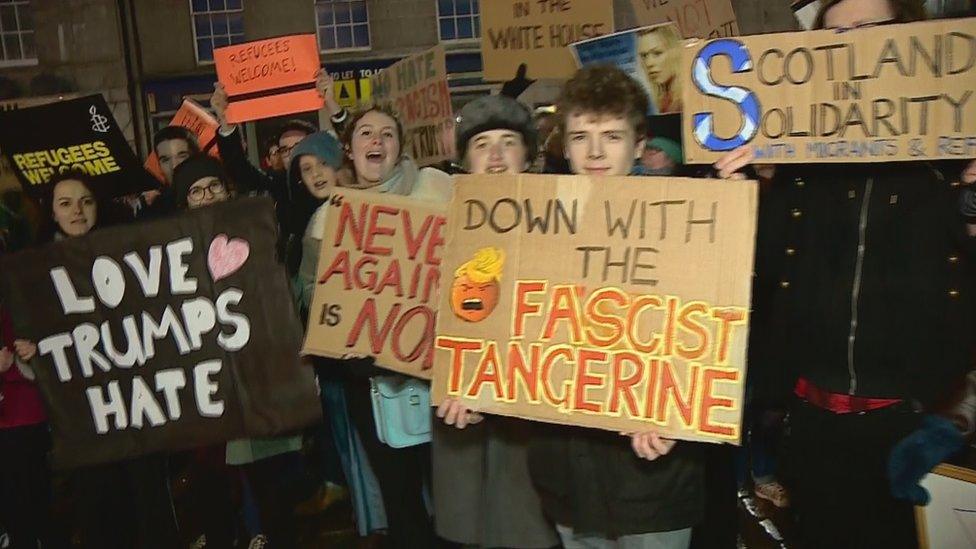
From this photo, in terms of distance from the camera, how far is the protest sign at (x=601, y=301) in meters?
1.89

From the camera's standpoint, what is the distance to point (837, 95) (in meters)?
1.98

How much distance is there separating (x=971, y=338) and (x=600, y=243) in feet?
3.16

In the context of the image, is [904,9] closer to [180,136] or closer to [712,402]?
[712,402]

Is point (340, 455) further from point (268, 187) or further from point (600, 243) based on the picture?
point (600, 243)

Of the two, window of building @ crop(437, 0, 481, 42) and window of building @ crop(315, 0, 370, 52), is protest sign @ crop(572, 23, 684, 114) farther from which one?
window of building @ crop(315, 0, 370, 52)

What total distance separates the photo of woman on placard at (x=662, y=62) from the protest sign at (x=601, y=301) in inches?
75.2

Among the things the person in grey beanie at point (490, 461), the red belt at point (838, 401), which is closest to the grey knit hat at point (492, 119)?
the person in grey beanie at point (490, 461)

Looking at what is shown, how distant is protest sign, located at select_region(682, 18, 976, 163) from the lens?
188 cm

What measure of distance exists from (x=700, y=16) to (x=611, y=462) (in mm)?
2776

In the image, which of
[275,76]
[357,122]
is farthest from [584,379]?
[275,76]

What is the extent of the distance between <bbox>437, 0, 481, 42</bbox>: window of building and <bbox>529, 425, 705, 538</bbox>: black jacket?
11.5 meters

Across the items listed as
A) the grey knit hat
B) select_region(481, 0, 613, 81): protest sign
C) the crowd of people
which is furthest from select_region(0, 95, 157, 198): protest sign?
select_region(481, 0, 613, 81): protest sign

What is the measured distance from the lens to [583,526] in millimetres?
2107

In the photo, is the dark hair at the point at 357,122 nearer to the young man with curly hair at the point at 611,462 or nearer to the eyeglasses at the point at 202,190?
the eyeglasses at the point at 202,190
